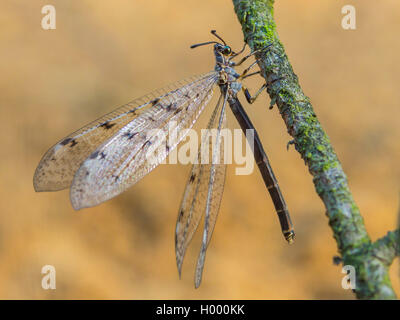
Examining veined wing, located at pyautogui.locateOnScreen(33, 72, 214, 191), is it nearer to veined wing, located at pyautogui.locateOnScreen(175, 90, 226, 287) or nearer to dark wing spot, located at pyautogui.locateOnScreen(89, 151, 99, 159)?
dark wing spot, located at pyautogui.locateOnScreen(89, 151, 99, 159)

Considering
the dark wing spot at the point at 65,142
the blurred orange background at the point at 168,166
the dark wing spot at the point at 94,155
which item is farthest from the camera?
the blurred orange background at the point at 168,166

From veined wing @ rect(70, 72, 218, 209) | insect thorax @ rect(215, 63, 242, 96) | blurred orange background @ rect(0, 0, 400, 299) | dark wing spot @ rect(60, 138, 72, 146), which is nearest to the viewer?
veined wing @ rect(70, 72, 218, 209)

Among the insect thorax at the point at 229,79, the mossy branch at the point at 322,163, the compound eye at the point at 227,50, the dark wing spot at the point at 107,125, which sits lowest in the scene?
the mossy branch at the point at 322,163

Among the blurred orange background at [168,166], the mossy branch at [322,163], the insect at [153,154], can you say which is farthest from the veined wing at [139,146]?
the blurred orange background at [168,166]

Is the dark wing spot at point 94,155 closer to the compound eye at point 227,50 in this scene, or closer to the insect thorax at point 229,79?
the insect thorax at point 229,79

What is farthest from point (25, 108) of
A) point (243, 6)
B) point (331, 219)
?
point (331, 219)

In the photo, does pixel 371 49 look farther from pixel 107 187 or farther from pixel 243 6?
pixel 107 187

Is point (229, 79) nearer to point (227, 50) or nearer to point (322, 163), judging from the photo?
point (227, 50)

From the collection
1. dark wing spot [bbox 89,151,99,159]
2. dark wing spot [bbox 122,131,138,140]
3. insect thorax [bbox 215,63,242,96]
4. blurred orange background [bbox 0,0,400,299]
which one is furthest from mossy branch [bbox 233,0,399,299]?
blurred orange background [bbox 0,0,400,299]

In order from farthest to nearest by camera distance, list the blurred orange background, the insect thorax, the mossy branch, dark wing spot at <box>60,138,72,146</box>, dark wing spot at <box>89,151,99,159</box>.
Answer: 1. the blurred orange background
2. the insect thorax
3. dark wing spot at <box>60,138,72,146</box>
4. dark wing spot at <box>89,151,99,159</box>
5. the mossy branch
